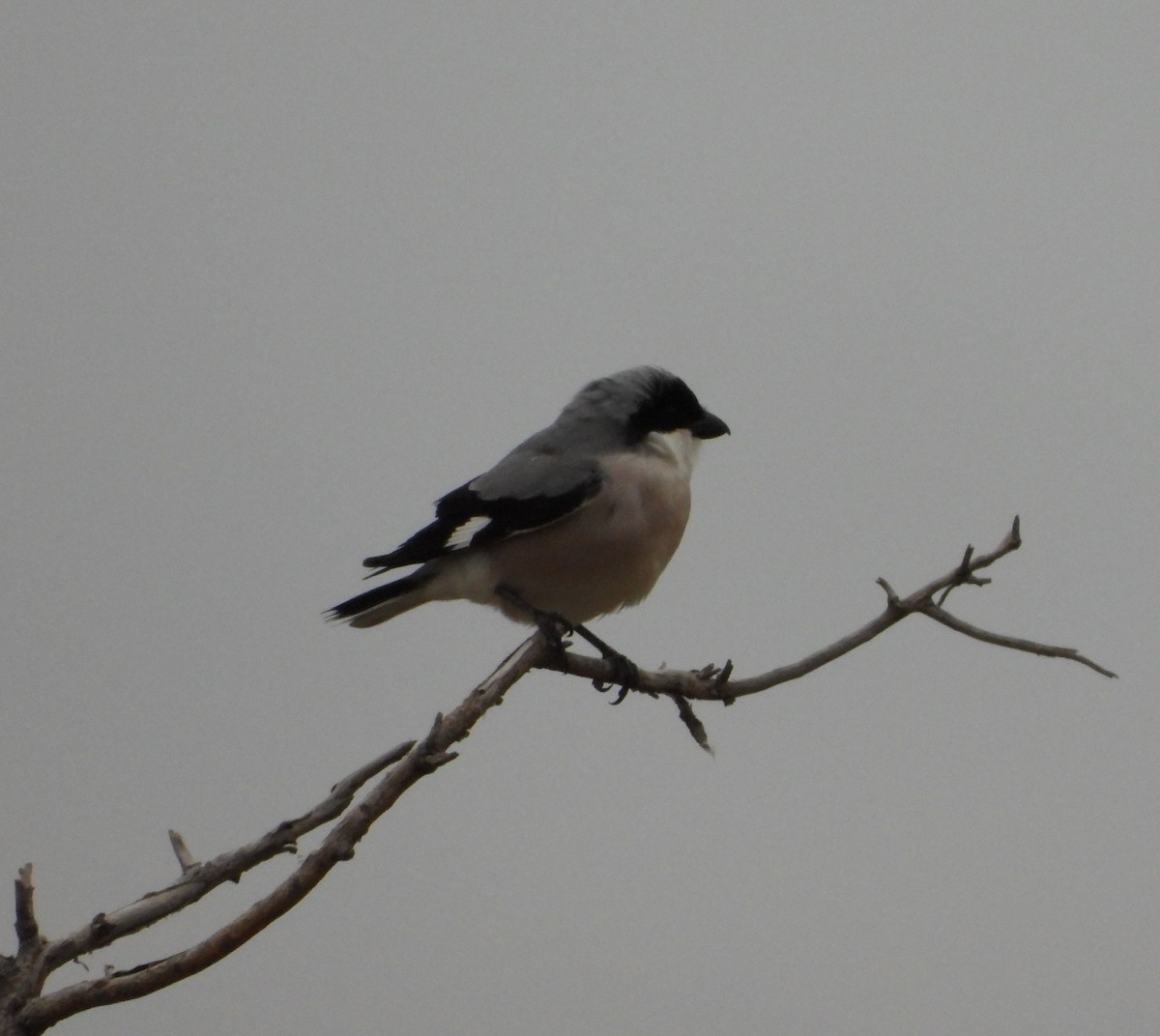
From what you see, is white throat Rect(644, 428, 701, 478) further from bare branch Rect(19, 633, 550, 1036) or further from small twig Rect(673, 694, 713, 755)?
bare branch Rect(19, 633, 550, 1036)

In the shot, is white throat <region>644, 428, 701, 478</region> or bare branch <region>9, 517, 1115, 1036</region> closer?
bare branch <region>9, 517, 1115, 1036</region>

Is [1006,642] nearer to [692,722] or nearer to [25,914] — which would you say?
[692,722]

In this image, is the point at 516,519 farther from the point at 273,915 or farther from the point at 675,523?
the point at 273,915

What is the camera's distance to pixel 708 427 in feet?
17.7

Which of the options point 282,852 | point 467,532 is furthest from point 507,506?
point 282,852

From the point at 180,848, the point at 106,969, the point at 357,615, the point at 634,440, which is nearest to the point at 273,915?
the point at 106,969

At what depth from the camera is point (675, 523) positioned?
491cm

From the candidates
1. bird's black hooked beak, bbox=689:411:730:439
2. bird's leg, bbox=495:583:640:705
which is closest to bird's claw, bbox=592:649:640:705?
bird's leg, bbox=495:583:640:705

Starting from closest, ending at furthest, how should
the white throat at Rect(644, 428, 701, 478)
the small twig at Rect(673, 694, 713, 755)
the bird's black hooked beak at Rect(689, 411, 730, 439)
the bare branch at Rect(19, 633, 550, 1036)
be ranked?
the bare branch at Rect(19, 633, 550, 1036) < the small twig at Rect(673, 694, 713, 755) < the white throat at Rect(644, 428, 701, 478) < the bird's black hooked beak at Rect(689, 411, 730, 439)

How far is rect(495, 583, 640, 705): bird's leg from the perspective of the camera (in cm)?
448

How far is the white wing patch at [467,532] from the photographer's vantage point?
15.8 ft

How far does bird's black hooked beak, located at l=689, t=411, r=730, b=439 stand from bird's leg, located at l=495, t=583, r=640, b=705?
0.90 metres

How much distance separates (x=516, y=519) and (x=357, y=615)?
0.60m

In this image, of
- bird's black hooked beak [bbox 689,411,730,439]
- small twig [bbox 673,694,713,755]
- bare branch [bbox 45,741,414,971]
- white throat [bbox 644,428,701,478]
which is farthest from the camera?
bird's black hooked beak [bbox 689,411,730,439]
